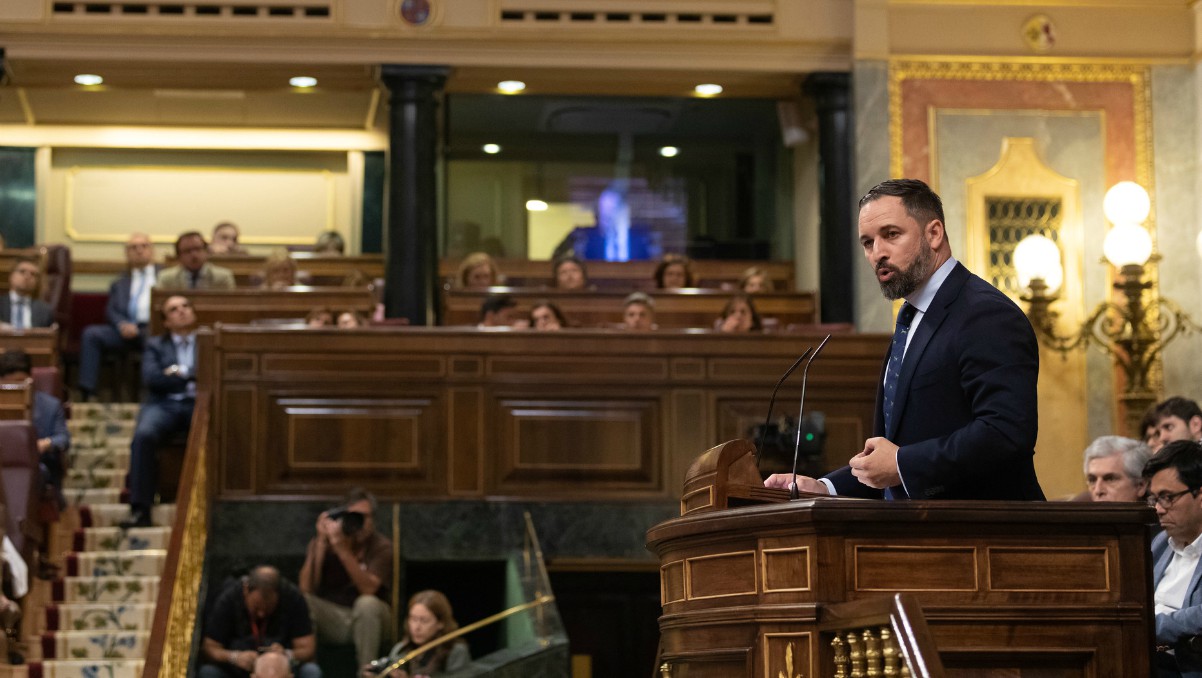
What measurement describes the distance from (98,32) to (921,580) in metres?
8.44

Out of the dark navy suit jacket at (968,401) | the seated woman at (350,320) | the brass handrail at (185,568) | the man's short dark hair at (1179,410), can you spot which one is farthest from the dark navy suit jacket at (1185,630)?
the seated woman at (350,320)

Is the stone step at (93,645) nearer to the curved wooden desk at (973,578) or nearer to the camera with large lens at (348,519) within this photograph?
the camera with large lens at (348,519)

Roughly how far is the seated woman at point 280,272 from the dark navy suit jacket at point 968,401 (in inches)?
287

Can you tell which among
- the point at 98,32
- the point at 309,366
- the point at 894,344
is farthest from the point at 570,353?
the point at 894,344

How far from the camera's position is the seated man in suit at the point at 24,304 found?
30.5ft

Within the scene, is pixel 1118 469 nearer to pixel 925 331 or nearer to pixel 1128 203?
pixel 925 331

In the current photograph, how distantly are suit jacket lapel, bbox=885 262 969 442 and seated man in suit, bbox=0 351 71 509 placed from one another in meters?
5.17

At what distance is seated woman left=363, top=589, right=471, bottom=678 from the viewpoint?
6.44 m

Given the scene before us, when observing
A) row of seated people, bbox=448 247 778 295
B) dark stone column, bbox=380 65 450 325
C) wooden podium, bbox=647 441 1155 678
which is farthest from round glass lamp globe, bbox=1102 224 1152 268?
wooden podium, bbox=647 441 1155 678

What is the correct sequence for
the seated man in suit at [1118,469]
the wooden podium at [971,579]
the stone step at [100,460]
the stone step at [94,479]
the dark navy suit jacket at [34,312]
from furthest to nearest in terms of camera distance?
the dark navy suit jacket at [34,312], the stone step at [100,460], the stone step at [94,479], the seated man in suit at [1118,469], the wooden podium at [971,579]

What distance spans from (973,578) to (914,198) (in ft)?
2.19

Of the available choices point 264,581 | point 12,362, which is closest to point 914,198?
point 264,581

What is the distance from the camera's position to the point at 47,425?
7.51m

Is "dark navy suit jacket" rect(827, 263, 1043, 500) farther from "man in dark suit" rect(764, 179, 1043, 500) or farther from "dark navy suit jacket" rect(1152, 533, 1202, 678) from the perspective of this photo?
"dark navy suit jacket" rect(1152, 533, 1202, 678)
